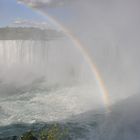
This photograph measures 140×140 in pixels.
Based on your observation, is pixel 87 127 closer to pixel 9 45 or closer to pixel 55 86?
pixel 55 86

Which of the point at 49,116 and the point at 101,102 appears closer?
the point at 49,116

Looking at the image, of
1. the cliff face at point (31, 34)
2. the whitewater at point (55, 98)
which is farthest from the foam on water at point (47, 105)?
the cliff face at point (31, 34)

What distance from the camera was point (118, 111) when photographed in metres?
17.3

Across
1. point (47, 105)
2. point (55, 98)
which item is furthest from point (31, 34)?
point (47, 105)

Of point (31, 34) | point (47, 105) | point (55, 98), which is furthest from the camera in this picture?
point (31, 34)

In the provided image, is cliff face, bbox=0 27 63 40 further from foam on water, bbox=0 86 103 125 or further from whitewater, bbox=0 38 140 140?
foam on water, bbox=0 86 103 125

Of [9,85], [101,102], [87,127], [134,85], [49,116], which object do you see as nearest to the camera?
[87,127]

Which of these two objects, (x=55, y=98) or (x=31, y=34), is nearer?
(x=55, y=98)

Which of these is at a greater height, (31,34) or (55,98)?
(31,34)

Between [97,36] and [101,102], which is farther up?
[97,36]

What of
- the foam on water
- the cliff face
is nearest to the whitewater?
the foam on water

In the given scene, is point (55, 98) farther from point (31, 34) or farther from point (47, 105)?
point (31, 34)

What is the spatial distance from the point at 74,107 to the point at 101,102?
2473mm

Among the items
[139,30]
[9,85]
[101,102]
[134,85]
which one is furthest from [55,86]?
[139,30]
